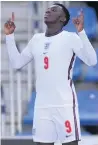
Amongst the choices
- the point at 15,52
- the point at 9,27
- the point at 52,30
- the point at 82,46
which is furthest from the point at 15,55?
the point at 82,46

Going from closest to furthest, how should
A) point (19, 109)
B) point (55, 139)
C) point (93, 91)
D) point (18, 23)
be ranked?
point (55, 139) → point (19, 109) → point (93, 91) → point (18, 23)

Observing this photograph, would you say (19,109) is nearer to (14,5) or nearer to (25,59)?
(14,5)

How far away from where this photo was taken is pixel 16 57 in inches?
135

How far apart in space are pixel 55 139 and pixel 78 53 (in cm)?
52

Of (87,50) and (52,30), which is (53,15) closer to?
(52,30)

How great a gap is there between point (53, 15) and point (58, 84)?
1.38ft

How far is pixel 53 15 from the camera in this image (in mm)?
3338

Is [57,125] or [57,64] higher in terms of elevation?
[57,64]

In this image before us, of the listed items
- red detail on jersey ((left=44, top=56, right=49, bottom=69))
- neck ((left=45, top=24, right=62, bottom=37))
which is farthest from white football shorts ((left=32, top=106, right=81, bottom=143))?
→ neck ((left=45, top=24, right=62, bottom=37))

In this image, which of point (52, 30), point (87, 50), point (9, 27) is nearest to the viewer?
point (87, 50)

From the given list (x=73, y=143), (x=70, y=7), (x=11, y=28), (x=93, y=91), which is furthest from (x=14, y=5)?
(x=73, y=143)

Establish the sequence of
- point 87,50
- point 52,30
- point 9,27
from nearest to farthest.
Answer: point 87,50 < point 52,30 < point 9,27

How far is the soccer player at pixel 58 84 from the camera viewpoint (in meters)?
3.23

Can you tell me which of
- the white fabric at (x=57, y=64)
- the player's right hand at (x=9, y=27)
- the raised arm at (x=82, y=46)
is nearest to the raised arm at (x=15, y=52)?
the player's right hand at (x=9, y=27)
